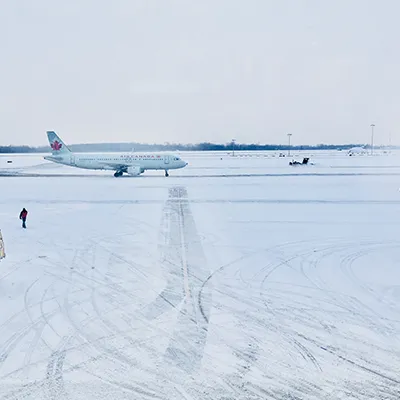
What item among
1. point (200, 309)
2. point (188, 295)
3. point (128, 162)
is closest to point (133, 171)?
point (128, 162)

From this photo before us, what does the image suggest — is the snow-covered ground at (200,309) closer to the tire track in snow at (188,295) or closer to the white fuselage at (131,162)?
the tire track in snow at (188,295)

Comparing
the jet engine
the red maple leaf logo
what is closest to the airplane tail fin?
the red maple leaf logo

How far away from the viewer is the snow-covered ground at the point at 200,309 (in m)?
7.89

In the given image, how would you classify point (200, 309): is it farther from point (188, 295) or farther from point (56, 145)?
point (56, 145)

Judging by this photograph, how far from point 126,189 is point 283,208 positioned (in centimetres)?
1810

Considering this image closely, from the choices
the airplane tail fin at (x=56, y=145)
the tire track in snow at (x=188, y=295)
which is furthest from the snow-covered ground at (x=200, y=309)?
the airplane tail fin at (x=56, y=145)

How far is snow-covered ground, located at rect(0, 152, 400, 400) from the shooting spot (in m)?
7.89

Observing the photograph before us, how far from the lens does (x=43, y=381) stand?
7867 millimetres

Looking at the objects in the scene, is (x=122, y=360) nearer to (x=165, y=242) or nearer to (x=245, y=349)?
(x=245, y=349)

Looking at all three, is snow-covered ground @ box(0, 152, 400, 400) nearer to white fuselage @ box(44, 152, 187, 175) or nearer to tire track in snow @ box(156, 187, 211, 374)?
tire track in snow @ box(156, 187, 211, 374)

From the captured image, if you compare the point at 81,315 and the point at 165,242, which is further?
the point at 165,242

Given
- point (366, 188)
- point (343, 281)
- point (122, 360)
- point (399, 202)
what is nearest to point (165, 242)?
point (343, 281)

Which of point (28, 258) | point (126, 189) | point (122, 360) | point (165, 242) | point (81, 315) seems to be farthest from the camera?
point (126, 189)

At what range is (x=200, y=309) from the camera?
1129 centimetres
